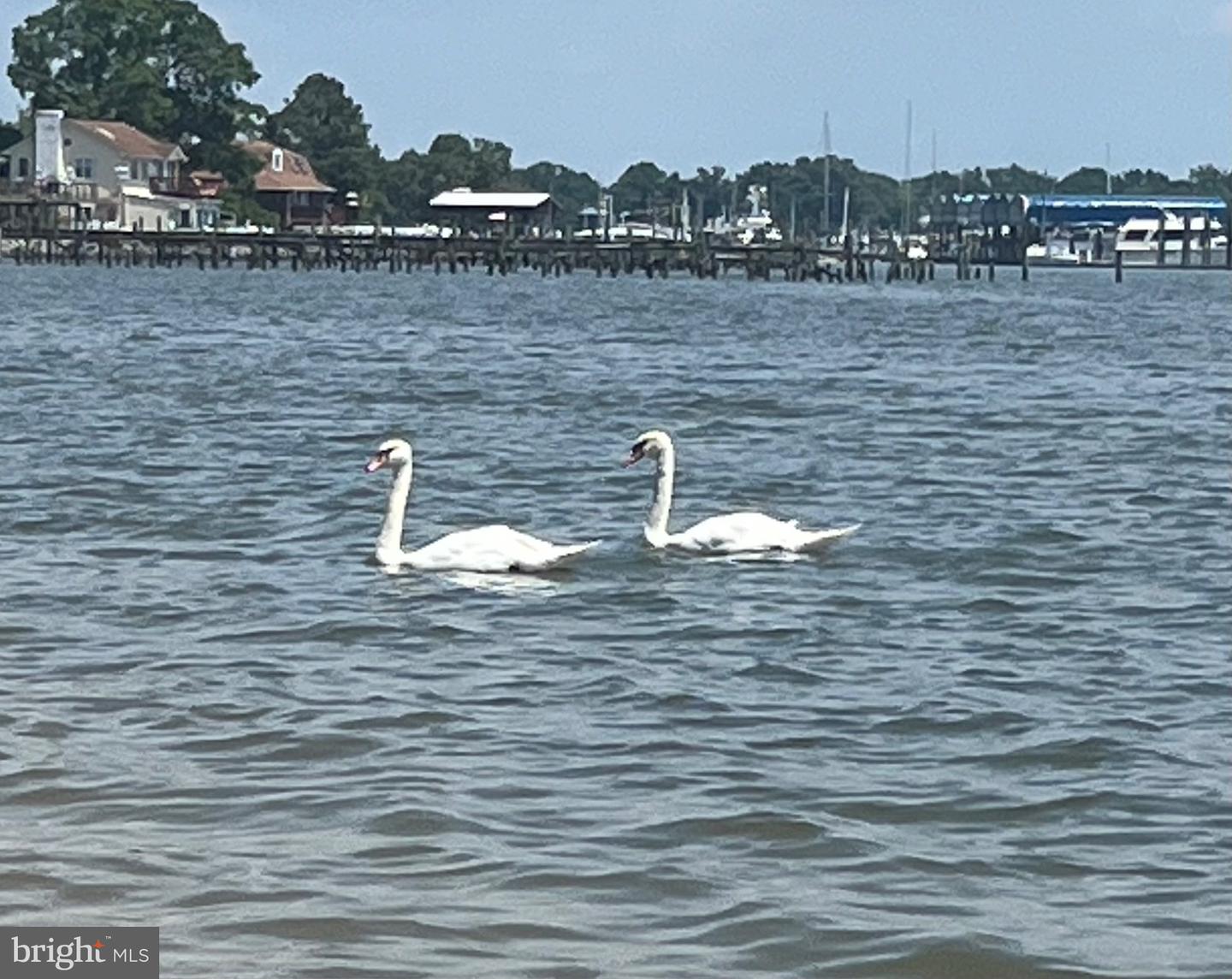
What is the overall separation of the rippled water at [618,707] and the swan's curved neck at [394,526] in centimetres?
13

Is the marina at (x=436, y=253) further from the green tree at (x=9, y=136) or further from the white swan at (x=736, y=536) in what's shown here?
the white swan at (x=736, y=536)

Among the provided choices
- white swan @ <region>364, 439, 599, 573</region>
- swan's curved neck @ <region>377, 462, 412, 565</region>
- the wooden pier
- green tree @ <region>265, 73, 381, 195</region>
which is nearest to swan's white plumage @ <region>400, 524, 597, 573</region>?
white swan @ <region>364, 439, 599, 573</region>

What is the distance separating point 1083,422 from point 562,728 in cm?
1960

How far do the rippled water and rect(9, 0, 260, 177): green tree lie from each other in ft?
394

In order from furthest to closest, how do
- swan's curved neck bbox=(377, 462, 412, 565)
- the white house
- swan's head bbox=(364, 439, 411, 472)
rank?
the white house < swan's head bbox=(364, 439, 411, 472) < swan's curved neck bbox=(377, 462, 412, 565)

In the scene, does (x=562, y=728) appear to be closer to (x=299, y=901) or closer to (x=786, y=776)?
(x=786, y=776)

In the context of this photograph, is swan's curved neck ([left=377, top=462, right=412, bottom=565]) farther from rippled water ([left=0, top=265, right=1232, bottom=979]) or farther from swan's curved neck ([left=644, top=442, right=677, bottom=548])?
swan's curved neck ([left=644, top=442, right=677, bottom=548])

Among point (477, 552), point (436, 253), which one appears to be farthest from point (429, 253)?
point (477, 552)

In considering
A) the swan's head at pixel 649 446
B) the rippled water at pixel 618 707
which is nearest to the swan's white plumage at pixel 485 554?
the rippled water at pixel 618 707

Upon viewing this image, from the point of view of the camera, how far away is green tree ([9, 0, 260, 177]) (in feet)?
483

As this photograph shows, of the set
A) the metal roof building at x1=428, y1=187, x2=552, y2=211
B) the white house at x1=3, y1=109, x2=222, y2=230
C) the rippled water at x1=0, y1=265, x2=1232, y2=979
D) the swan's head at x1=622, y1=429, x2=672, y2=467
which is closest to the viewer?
the rippled water at x1=0, y1=265, x2=1232, y2=979

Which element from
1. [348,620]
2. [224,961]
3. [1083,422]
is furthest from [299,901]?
[1083,422]

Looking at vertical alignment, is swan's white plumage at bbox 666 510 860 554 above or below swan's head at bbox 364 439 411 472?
below

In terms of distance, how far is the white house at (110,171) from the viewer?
134 m
